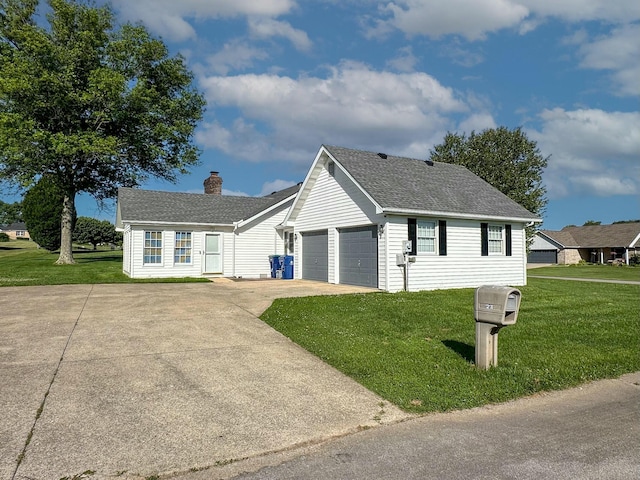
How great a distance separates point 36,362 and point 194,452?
12.3ft

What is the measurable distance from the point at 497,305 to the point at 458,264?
37.1 ft

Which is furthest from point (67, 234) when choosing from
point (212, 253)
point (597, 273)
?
point (597, 273)

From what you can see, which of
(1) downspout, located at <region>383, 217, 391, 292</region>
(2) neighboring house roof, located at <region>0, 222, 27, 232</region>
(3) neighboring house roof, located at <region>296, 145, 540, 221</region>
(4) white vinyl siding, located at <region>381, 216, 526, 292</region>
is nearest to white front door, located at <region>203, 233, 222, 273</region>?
(3) neighboring house roof, located at <region>296, 145, 540, 221</region>

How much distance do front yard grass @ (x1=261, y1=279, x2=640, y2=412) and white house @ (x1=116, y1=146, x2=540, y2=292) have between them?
334 cm

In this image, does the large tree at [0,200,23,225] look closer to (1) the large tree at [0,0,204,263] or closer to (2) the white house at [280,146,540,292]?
(1) the large tree at [0,0,204,263]

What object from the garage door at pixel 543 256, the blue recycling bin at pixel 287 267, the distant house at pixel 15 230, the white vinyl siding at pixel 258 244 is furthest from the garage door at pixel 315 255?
the distant house at pixel 15 230

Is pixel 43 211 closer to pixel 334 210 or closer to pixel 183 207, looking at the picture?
pixel 183 207

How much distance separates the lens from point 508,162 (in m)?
40.7

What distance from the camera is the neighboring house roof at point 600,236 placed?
164 feet

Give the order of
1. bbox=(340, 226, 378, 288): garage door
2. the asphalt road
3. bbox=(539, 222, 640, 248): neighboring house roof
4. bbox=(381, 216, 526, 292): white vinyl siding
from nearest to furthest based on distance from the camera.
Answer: the asphalt road → bbox=(381, 216, 526, 292): white vinyl siding → bbox=(340, 226, 378, 288): garage door → bbox=(539, 222, 640, 248): neighboring house roof

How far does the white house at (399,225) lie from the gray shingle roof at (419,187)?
5 cm

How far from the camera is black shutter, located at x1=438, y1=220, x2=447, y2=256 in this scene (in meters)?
16.2

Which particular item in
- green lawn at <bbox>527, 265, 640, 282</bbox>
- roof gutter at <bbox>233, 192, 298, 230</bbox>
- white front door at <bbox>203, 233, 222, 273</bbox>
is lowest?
green lawn at <bbox>527, 265, 640, 282</bbox>

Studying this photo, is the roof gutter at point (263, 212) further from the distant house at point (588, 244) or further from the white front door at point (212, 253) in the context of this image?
the distant house at point (588, 244)
